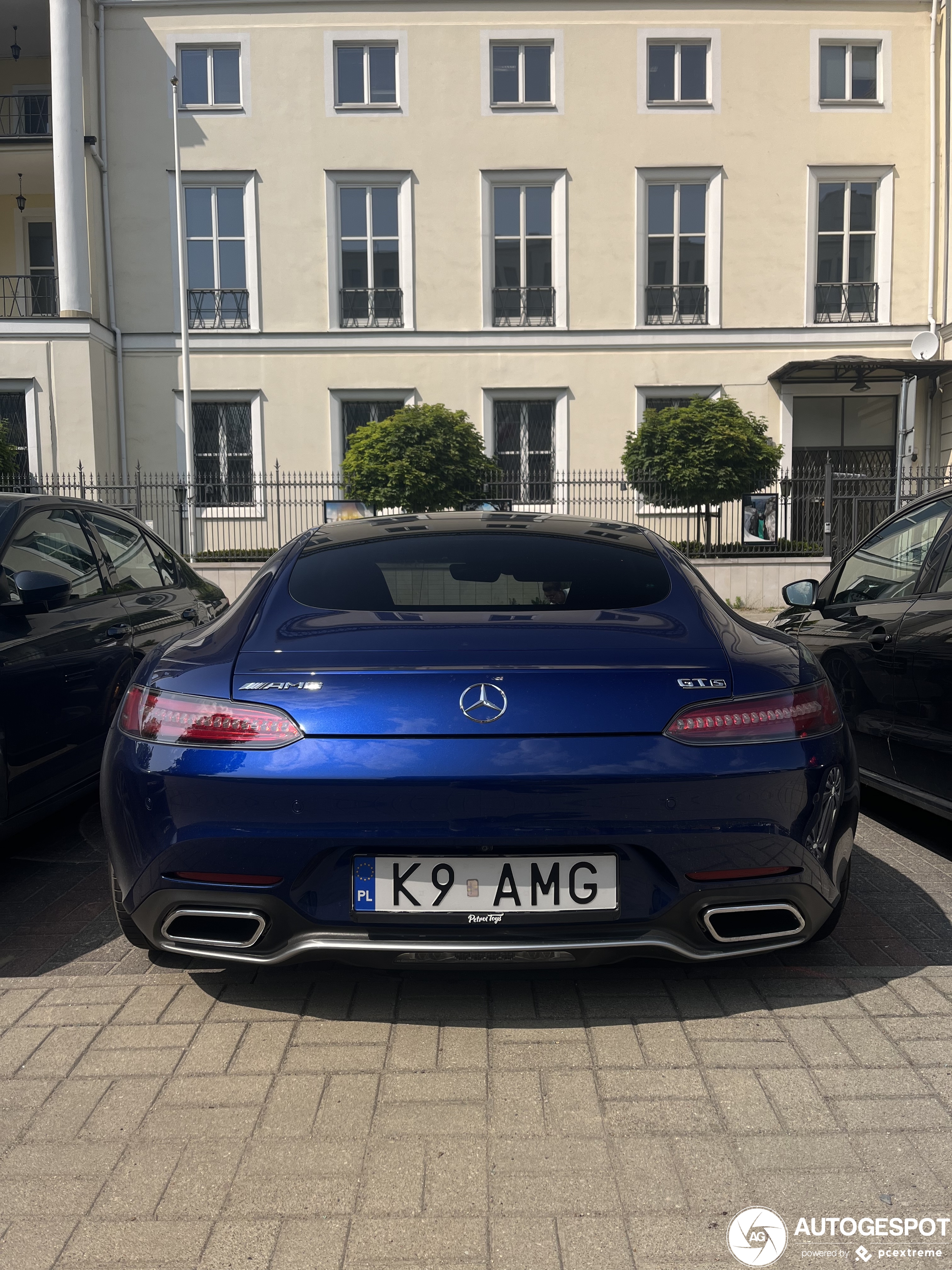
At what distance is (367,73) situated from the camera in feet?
69.1

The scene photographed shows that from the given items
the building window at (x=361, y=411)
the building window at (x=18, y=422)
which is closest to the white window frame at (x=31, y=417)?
the building window at (x=18, y=422)

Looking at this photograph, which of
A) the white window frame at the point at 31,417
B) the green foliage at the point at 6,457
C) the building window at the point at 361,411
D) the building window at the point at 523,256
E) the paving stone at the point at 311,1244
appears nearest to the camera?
the paving stone at the point at 311,1244

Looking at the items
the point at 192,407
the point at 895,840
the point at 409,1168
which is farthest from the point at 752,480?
the point at 409,1168

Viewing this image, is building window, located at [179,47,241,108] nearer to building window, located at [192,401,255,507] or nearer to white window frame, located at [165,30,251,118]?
white window frame, located at [165,30,251,118]

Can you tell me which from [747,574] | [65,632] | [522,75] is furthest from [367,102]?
[65,632]

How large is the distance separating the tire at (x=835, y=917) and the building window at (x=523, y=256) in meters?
19.9

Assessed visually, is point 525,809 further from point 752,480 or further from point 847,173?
point 847,173

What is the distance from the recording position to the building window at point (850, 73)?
21312mm

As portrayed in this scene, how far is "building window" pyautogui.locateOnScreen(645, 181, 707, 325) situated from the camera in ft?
70.3

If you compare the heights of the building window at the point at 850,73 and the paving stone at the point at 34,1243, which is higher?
the building window at the point at 850,73

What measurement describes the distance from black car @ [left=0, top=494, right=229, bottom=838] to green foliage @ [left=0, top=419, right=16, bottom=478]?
12.5m

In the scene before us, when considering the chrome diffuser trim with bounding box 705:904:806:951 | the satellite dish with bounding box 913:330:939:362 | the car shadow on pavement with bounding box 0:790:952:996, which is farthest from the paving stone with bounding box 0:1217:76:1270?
the satellite dish with bounding box 913:330:939:362

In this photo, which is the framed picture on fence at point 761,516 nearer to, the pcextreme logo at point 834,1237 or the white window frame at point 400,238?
the white window frame at point 400,238

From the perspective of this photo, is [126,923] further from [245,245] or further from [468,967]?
[245,245]
